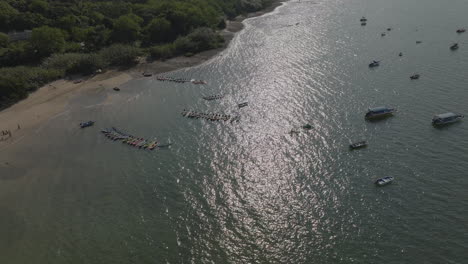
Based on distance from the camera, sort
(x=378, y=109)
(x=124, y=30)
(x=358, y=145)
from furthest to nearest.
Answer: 1. (x=124, y=30)
2. (x=378, y=109)
3. (x=358, y=145)

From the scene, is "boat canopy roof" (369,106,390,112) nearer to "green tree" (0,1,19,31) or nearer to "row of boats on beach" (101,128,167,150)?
"row of boats on beach" (101,128,167,150)

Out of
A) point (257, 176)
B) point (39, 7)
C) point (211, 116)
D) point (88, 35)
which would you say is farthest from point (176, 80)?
point (39, 7)

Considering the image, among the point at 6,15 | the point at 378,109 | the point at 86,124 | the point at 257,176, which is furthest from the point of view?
the point at 6,15

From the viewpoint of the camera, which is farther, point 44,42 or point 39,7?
point 39,7

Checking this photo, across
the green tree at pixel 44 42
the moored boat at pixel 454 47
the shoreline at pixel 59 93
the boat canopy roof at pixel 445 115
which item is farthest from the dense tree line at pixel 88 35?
the boat canopy roof at pixel 445 115

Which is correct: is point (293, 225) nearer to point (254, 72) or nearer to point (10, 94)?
point (254, 72)

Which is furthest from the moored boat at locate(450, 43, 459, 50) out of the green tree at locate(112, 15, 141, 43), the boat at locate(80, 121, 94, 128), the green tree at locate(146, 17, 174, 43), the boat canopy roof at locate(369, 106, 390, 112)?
the boat at locate(80, 121, 94, 128)

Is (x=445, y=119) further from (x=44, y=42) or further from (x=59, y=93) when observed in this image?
(x=44, y=42)
